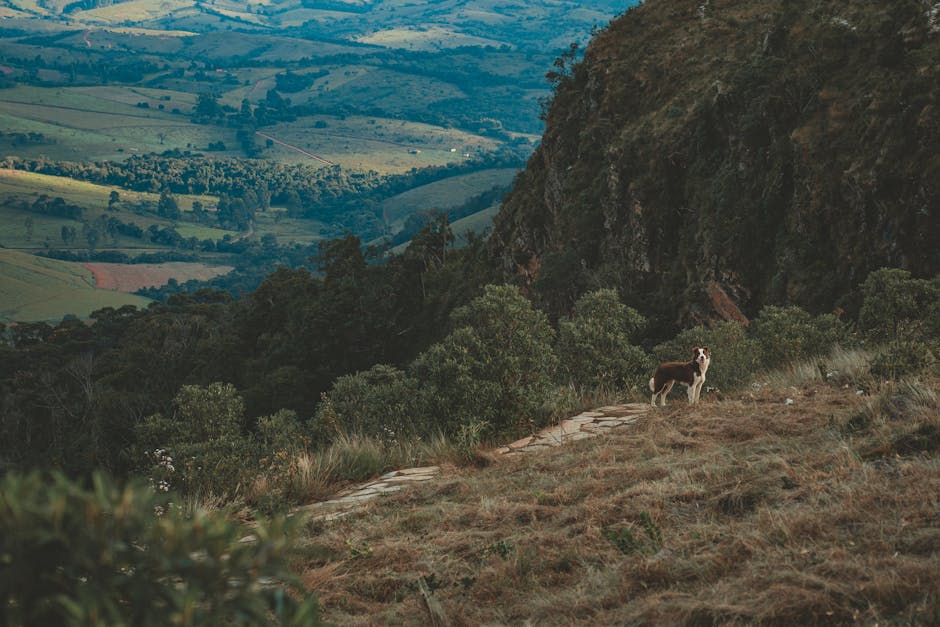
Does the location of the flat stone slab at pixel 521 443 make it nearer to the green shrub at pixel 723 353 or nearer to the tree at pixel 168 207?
the green shrub at pixel 723 353

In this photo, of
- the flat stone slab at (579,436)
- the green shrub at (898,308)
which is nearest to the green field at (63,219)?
the green shrub at (898,308)

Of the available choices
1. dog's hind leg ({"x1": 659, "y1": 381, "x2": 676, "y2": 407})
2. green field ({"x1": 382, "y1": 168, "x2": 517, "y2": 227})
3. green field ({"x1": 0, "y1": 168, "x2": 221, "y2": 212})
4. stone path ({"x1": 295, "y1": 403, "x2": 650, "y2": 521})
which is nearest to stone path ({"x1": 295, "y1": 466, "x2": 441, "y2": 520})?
stone path ({"x1": 295, "y1": 403, "x2": 650, "y2": 521})

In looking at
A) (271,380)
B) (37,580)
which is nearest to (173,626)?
(37,580)

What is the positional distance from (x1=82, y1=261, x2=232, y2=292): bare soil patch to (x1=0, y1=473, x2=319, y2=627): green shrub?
144m

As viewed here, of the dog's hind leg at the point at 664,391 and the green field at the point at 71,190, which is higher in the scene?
the dog's hind leg at the point at 664,391

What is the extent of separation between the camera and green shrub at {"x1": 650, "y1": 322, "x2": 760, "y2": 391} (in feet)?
33.0

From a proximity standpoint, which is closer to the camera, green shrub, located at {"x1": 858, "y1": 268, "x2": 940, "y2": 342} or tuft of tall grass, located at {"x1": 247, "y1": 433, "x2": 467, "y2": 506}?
tuft of tall grass, located at {"x1": 247, "y1": 433, "x2": 467, "y2": 506}

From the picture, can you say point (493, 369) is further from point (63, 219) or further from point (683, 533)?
point (63, 219)

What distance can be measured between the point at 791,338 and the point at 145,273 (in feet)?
481

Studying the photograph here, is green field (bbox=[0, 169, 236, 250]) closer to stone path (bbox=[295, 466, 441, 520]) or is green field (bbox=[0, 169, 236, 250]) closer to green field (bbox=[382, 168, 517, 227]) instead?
green field (bbox=[382, 168, 517, 227])

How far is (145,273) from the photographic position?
5620 inches

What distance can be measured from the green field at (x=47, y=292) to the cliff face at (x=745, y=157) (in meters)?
95.0

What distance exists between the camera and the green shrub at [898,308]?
10.3m

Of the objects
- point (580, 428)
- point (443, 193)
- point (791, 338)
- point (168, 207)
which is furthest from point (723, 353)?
point (168, 207)
